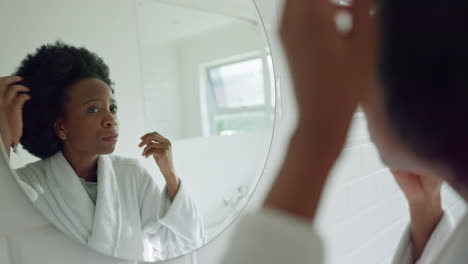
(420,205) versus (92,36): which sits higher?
(92,36)

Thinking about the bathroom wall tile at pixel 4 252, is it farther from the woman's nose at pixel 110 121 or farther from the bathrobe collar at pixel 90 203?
the woman's nose at pixel 110 121

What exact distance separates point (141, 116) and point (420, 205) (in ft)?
1.21

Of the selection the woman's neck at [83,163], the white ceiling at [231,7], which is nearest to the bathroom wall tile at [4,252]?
the woman's neck at [83,163]

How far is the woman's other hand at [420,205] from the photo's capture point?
14.4 inches

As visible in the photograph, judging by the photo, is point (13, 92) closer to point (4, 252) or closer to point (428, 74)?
point (4, 252)

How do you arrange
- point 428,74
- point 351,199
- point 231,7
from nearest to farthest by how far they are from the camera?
point 428,74 → point 231,7 → point 351,199

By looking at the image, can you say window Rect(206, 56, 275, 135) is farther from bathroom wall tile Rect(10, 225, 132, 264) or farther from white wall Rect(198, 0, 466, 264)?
bathroom wall tile Rect(10, 225, 132, 264)

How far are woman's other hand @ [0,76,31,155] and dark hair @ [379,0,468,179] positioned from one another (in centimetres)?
37

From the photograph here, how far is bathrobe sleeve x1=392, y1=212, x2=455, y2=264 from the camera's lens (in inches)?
13.7

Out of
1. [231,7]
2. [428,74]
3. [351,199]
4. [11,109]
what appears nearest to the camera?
[428,74]

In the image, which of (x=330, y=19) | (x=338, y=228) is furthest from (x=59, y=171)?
A: (x=338, y=228)

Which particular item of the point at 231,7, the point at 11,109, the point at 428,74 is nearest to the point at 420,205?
the point at 428,74

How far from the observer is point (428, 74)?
170mm

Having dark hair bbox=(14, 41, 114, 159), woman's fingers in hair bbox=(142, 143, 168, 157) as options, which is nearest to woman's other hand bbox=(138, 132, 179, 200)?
woman's fingers in hair bbox=(142, 143, 168, 157)
